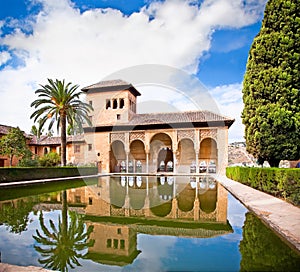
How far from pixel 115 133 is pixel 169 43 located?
1227 cm

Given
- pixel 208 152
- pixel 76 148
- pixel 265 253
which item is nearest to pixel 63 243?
pixel 265 253

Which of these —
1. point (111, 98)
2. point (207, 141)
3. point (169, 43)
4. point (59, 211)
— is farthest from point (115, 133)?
point (59, 211)

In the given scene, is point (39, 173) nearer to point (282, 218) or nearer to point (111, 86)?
point (111, 86)

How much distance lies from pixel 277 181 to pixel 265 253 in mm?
5966

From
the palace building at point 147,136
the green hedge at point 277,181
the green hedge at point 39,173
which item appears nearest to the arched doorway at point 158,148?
the palace building at point 147,136

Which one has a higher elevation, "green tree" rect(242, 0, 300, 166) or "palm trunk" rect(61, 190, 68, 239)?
"green tree" rect(242, 0, 300, 166)

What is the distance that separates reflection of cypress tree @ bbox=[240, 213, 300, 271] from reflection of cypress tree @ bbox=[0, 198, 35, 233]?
4232mm

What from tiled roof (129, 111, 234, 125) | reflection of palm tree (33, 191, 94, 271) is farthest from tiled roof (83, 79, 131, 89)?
reflection of palm tree (33, 191, 94, 271)

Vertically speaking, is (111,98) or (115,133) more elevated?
(111,98)

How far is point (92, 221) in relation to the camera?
545 cm

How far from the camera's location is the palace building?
928 inches

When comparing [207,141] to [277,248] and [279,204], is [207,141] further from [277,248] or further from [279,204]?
[277,248]

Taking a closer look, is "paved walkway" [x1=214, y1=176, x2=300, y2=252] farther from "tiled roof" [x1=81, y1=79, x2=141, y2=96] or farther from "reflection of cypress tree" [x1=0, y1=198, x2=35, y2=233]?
"tiled roof" [x1=81, y1=79, x2=141, y2=96]

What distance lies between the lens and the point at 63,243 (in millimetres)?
4000
